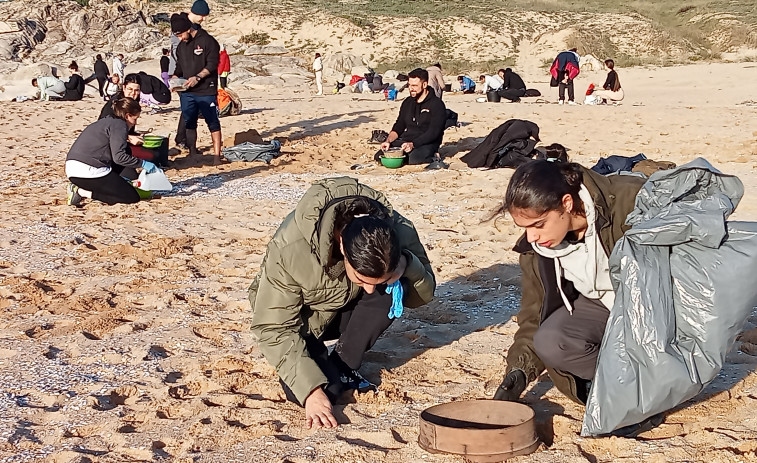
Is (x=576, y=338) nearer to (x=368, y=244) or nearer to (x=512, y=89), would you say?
(x=368, y=244)

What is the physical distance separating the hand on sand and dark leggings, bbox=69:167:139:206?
4.50 metres

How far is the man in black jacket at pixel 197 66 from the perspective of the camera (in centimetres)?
848

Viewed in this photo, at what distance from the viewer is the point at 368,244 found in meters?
2.55

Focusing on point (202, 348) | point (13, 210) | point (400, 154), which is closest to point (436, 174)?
point (400, 154)

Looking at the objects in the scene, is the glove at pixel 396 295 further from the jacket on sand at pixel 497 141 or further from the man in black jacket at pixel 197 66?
the man in black jacket at pixel 197 66

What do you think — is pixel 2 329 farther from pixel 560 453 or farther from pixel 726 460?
pixel 726 460

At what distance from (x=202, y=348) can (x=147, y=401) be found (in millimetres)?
620

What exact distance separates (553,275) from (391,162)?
19.2 ft

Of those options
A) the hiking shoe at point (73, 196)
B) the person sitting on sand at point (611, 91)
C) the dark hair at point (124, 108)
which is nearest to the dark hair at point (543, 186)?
the dark hair at point (124, 108)

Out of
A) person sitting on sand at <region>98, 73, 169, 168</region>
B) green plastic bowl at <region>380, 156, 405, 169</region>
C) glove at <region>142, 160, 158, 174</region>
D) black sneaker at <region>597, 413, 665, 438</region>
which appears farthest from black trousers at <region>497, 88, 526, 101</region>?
black sneaker at <region>597, 413, 665, 438</region>

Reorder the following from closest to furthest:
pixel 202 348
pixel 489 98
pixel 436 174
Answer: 1. pixel 202 348
2. pixel 436 174
3. pixel 489 98

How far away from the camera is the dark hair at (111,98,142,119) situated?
655 centimetres

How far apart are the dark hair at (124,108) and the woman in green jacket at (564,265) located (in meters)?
4.65

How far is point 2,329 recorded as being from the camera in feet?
13.1
